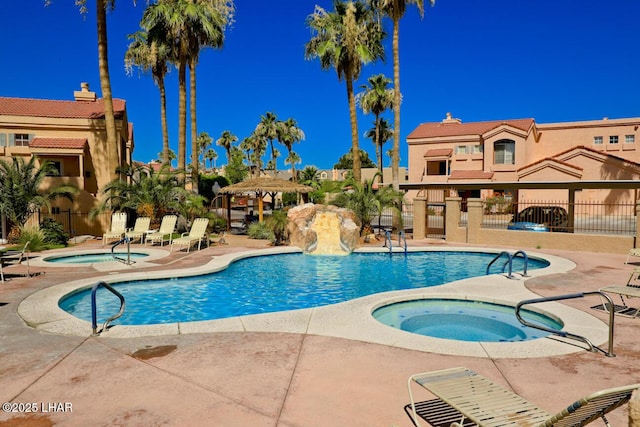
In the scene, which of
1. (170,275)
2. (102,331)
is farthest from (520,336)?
(170,275)

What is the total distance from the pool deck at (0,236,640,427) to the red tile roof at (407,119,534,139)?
39.4m

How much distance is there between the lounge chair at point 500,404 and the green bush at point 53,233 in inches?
738

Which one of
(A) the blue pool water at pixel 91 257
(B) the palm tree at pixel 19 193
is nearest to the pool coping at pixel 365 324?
(A) the blue pool water at pixel 91 257

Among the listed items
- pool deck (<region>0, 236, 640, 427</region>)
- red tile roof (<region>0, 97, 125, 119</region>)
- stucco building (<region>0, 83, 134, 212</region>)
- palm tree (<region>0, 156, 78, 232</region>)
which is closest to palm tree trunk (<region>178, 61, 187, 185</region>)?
stucco building (<region>0, 83, 134, 212</region>)

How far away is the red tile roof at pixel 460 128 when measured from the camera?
143 ft

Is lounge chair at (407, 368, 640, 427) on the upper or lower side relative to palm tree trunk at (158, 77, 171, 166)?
lower

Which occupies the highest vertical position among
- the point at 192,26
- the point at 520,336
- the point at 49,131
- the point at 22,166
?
the point at 192,26

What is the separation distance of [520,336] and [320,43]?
23.8 m

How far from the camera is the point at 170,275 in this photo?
493 inches

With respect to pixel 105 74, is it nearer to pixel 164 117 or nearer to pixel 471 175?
pixel 164 117

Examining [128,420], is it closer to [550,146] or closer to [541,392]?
[541,392]

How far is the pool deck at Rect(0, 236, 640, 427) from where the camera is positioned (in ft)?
15.0

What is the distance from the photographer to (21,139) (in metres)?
27.5

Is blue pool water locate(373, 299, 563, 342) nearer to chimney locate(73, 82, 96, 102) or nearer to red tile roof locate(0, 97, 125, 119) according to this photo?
red tile roof locate(0, 97, 125, 119)
